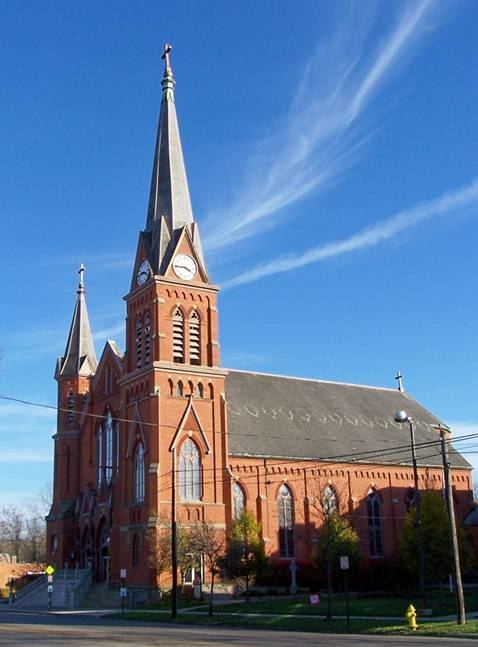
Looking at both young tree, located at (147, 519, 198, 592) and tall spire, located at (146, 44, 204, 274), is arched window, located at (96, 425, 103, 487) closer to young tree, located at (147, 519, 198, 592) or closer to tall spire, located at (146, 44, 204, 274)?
young tree, located at (147, 519, 198, 592)

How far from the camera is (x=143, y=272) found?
62.3 metres

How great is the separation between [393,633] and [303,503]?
34100mm

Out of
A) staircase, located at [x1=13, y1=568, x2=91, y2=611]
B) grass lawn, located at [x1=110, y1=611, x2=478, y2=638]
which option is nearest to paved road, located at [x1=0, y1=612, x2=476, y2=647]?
grass lawn, located at [x1=110, y1=611, x2=478, y2=638]

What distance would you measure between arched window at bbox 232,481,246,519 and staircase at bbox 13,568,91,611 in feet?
38.9

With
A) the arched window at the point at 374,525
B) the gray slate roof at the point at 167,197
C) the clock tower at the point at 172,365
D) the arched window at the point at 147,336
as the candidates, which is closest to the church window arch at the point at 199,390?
the clock tower at the point at 172,365

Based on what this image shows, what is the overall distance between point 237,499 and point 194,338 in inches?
475

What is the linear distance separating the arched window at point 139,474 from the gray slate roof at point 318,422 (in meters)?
6.53

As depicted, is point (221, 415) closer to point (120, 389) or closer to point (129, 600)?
point (120, 389)

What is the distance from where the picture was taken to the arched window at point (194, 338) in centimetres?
6037

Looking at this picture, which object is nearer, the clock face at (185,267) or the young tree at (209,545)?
the young tree at (209,545)

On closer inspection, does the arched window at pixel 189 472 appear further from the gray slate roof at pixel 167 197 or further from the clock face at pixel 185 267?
the gray slate roof at pixel 167 197

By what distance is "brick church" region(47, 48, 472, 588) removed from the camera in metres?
57.3

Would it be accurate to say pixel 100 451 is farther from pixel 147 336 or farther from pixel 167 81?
pixel 167 81

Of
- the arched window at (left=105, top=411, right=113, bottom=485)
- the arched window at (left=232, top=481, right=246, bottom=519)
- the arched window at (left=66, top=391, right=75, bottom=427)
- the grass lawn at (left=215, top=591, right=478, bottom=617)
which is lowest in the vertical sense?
the grass lawn at (left=215, top=591, right=478, bottom=617)
